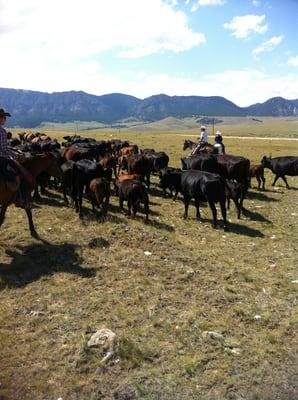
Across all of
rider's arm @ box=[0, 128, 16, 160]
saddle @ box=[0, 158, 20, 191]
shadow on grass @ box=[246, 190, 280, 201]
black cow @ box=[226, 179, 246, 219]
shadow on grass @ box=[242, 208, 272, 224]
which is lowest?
shadow on grass @ box=[242, 208, 272, 224]

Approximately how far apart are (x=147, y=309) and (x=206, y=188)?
7218 mm

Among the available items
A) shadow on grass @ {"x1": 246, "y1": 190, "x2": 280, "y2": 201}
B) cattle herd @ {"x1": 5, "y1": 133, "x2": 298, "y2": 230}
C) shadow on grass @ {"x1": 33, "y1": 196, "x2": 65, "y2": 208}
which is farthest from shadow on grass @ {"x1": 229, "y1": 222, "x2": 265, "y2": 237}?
shadow on grass @ {"x1": 33, "y1": 196, "x2": 65, "y2": 208}

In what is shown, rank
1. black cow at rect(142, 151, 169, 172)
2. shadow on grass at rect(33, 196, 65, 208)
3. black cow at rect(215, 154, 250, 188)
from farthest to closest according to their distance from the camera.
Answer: black cow at rect(142, 151, 169, 172), black cow at rect(215, 154, 250, 188), shadow on grass at rect(33, 196, 65, 208)

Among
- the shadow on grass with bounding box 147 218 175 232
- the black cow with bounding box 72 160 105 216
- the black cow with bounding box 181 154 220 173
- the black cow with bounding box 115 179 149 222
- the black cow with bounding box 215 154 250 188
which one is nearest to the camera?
the shadow on grass with bounding box 147 218 175 232

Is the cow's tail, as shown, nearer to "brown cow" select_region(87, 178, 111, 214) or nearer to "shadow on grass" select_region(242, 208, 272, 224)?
"brown cow" select_region(87, 178, 111, 214)

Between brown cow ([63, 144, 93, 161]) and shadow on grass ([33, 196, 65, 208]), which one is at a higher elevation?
brown cow ([63, 144, 93, 161])

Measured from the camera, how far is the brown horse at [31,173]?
11914 millimetres

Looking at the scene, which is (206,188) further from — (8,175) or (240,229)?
(8,175)

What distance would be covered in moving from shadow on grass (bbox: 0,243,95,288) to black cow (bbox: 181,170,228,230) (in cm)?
521

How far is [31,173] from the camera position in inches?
547

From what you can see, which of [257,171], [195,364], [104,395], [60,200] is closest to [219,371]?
[195,364]

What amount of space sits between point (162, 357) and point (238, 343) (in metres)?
1.37

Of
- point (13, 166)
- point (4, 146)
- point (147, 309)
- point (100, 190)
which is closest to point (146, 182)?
point (100, 190)

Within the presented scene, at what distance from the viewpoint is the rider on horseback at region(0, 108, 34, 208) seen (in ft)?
38.5
